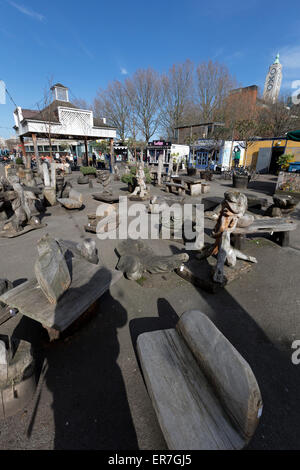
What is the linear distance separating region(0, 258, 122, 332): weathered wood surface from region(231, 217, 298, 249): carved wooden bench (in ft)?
10.4

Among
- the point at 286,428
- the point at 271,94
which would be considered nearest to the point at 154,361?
the point at 286,428

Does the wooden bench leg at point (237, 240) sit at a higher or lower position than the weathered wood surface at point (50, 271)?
lower

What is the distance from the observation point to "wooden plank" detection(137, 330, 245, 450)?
1.40 m

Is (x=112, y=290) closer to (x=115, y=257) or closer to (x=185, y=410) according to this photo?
(x=115, y=257)

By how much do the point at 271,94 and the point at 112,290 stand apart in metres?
70.6

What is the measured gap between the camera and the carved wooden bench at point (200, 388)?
1.38 m

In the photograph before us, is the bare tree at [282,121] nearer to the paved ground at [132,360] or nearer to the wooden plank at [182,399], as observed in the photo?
the paved ground at [132,360]

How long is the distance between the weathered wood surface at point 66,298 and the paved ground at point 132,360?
678mm

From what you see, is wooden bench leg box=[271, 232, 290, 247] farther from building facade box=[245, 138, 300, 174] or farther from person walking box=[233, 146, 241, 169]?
person walking box=[233, 146, 241, 169]

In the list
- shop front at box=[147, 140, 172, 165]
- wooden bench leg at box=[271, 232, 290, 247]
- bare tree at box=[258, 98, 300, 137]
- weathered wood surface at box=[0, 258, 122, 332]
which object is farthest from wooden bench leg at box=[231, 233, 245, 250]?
shop front at box=[147, 140, 172, 165]

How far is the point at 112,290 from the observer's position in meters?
3.97

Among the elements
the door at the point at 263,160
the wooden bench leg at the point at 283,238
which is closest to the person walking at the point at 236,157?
the door at the point at 263,160

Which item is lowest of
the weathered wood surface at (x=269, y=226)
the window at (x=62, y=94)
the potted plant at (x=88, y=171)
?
the weathered wood surface at (x=269, y=226)

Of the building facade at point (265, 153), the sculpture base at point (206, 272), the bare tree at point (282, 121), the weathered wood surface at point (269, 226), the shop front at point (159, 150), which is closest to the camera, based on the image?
the sculpture base at point (206, 272)
